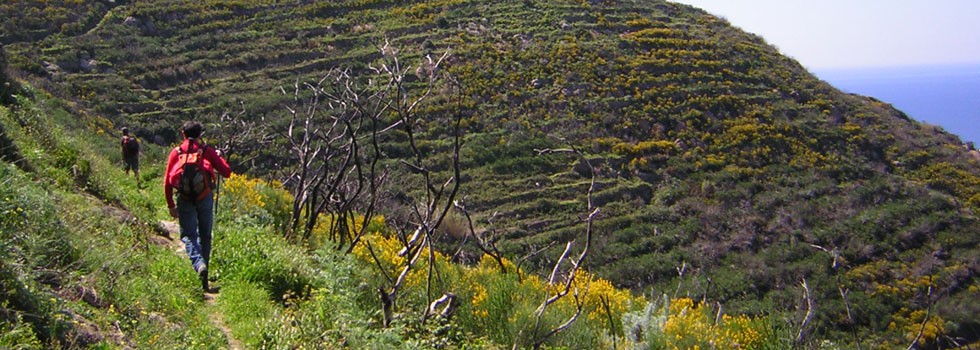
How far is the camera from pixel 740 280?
21.5m

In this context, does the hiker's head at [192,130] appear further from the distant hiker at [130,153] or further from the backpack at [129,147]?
the backpack at [129,147]

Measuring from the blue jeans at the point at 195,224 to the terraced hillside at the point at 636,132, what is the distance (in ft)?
47.9

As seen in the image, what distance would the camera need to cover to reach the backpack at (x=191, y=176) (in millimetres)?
4953

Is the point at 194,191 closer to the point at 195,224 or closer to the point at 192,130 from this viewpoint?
the point at 195,224

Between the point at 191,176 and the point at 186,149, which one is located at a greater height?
the point at 186,149

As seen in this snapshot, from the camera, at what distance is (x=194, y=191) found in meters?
5.01

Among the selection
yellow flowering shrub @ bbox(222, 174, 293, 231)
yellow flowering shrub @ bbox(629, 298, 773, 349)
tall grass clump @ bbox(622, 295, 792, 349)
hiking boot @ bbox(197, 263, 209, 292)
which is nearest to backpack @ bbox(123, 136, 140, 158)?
yellow flowering shrub @ bbox(222, 174, 293, 231)

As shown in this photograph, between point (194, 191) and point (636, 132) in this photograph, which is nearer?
point (194, 191)

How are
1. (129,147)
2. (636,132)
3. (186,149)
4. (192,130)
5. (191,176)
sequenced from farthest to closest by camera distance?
(636,132) < (129,147) < (192,130) < (186,149) < (191,176)

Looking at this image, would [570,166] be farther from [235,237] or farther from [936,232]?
[235,237]

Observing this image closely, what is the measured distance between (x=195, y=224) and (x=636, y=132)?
2667 centimetres

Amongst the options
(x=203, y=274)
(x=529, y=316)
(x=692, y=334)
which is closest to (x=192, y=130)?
(x=203, y=274)

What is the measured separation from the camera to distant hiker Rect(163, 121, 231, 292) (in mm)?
4969

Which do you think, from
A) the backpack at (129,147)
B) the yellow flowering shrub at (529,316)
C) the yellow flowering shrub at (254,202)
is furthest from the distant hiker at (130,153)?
the yellow flowering shrub at (529,316)
